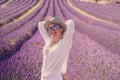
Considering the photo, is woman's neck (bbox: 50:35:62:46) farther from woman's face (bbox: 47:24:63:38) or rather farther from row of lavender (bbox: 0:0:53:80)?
row of lavender (bbox: 0:0:53:80)

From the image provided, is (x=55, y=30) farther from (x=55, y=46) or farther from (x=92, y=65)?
(x=92, y=65)

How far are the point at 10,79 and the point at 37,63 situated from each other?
0.93 metres

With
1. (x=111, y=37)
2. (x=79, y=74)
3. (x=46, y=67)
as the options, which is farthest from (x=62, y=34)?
(x=111, y=37)

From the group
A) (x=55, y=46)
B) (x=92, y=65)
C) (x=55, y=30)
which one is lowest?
(x=92, y=65)

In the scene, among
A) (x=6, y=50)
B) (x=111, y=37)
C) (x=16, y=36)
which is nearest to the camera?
(x=6, y=50)

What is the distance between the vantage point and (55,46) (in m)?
2.87

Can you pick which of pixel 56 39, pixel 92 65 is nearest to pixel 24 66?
pixel 92 65

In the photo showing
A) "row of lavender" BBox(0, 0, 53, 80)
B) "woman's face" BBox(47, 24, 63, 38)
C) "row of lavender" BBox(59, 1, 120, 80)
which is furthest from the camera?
"row of lavender" BBox(0, 0, 53, 80)

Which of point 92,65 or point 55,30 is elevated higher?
point 55,30

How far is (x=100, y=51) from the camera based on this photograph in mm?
5492

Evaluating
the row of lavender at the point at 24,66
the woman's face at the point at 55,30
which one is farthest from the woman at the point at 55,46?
the row of lavender at the point at 24,66

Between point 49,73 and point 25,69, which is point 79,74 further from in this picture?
point 49,73

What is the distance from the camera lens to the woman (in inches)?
112

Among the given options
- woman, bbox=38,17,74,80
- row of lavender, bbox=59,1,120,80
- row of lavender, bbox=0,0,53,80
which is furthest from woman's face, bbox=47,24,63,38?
row of lavender, bbox=0,0,53,80
